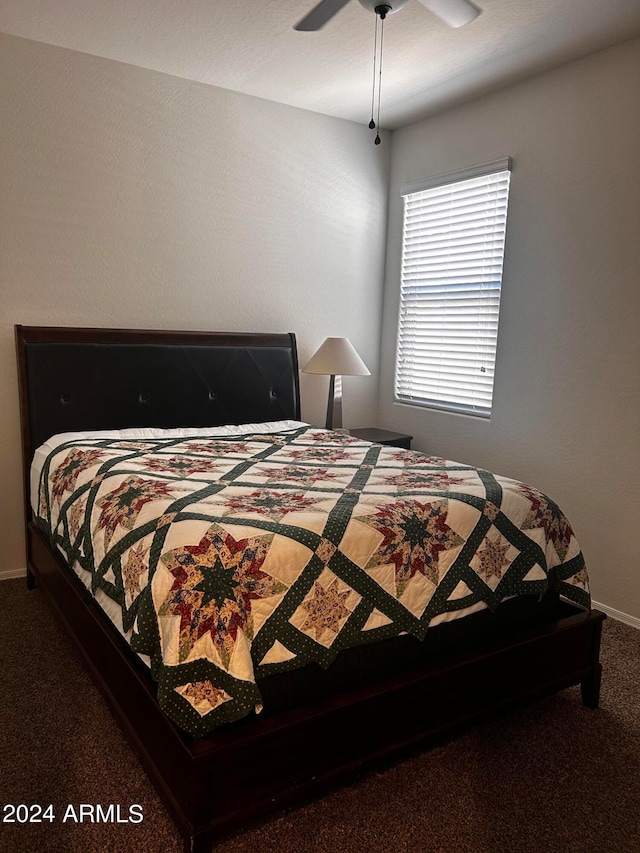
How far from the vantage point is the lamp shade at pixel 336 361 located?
153 inches

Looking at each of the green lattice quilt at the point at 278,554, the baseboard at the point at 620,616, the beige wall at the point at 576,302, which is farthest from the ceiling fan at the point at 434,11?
the baseboard at the point at 620,616

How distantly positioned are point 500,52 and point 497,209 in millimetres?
812

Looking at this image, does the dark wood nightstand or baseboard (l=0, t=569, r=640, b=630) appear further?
the dark wood nightstand

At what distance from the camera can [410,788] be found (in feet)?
6.32

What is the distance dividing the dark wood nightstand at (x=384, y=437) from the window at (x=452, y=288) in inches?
11.3

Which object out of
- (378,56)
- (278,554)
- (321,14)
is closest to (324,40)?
(378,56)

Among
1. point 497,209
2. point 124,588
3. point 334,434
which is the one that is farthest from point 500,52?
point 124,588

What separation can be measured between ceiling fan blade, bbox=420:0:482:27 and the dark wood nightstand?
2247 millimetres

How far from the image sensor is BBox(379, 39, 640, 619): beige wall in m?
3.06

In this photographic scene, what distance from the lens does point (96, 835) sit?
1.72 m

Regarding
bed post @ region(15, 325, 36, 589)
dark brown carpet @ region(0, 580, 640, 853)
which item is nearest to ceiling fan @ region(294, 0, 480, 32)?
bed post @ region(15, 325, 36, 589)

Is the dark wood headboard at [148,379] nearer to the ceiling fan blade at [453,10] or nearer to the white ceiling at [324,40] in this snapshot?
the white ceiling at [324,40]

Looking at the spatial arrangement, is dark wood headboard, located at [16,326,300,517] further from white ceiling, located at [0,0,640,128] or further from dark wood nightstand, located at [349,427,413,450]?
white ceiling, located at [0,0,640,128]

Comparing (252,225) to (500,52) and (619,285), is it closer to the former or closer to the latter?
(500,52)
